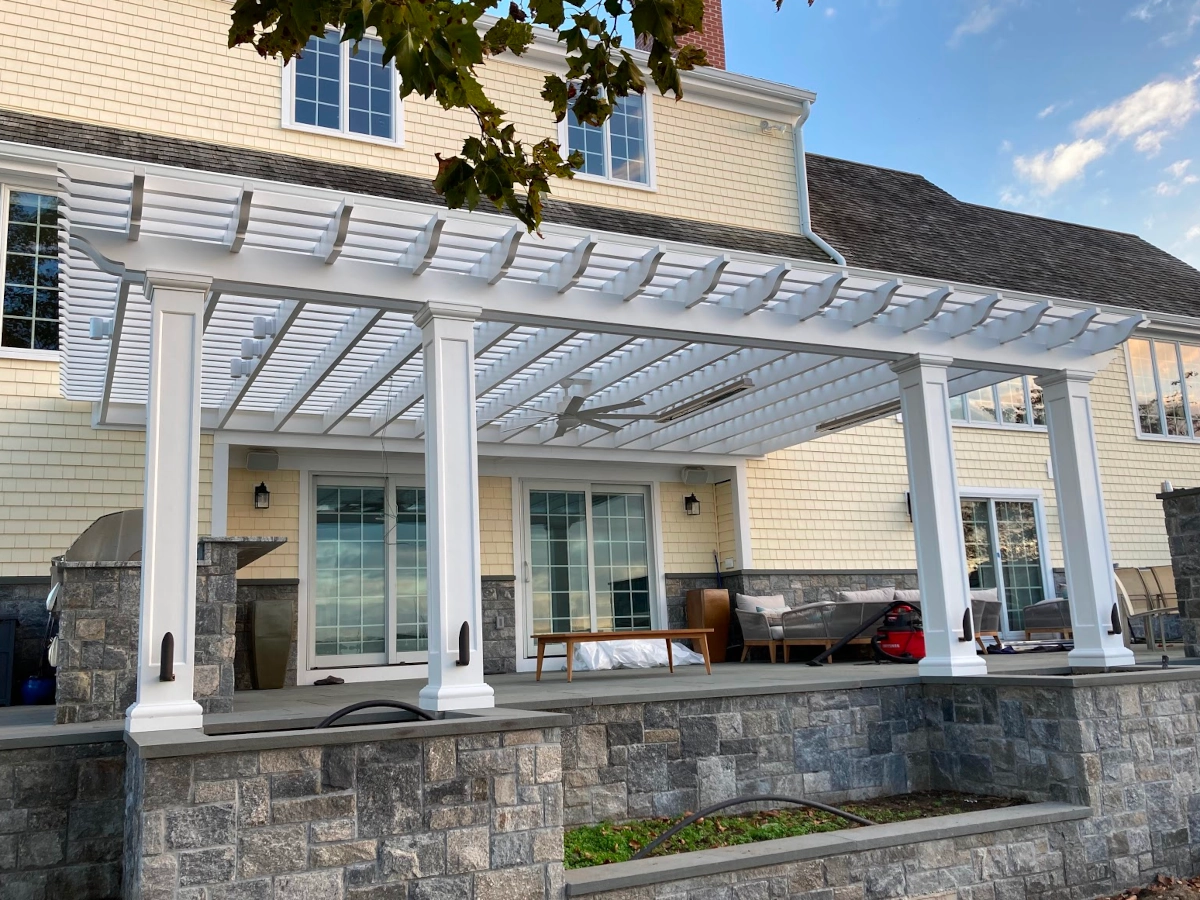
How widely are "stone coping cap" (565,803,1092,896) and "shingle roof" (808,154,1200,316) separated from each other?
24.0 feet

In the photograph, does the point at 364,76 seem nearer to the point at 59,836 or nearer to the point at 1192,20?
the point at 59,836

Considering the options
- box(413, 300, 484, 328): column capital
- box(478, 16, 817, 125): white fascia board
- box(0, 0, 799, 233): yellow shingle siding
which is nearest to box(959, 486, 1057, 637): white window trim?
box(0, 0, 799, 233): yellow shingle siding

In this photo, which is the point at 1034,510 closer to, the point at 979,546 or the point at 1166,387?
the point at 979,546

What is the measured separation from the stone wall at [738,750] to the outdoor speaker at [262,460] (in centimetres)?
494

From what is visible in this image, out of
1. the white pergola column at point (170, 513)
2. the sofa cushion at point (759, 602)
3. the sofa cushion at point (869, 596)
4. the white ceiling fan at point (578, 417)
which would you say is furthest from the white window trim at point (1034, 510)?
the white pergola column at point (170, 513)

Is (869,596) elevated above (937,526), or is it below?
below

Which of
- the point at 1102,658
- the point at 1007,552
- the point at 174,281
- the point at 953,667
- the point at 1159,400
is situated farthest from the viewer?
the point at 1159,400

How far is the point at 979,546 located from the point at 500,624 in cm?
635

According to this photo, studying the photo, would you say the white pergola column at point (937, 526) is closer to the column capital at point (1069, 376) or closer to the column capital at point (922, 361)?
the column capital at point (922, 361)

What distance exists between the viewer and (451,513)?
5.42m

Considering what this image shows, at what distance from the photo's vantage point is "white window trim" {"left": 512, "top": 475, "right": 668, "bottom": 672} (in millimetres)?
10453

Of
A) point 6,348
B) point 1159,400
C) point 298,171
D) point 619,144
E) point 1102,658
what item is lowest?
point 1102,658

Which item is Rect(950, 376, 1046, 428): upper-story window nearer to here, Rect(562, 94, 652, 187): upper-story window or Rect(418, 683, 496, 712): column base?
Rect(562, 94, 652, 187): upper-story window

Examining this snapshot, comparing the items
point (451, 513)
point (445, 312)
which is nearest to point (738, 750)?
point (451, 513)
